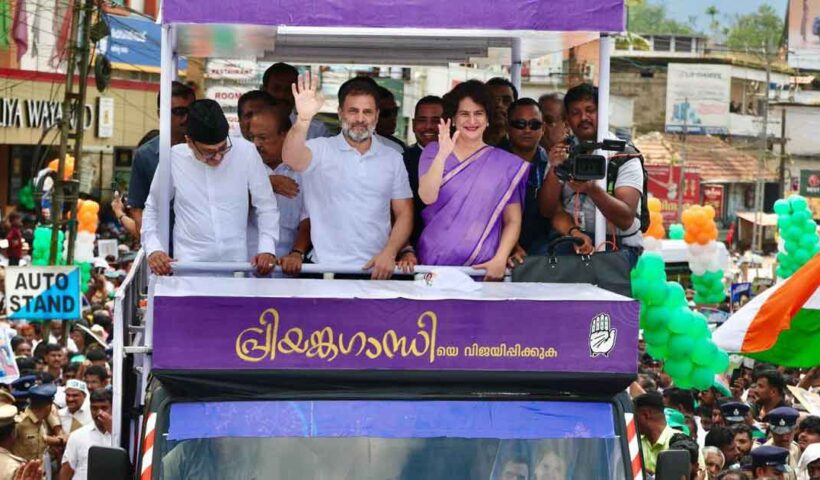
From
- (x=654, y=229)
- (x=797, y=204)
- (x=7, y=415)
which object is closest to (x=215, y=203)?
(x=7, y=415)

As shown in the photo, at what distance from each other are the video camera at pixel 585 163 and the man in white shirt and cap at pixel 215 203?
1.46 meters

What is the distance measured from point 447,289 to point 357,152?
54.5 inches

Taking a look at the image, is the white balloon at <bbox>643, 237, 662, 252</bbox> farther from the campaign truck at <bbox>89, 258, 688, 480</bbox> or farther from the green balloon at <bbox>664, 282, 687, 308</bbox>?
the campaign truck at <bbox>89, 258, 688, 480</bbox>

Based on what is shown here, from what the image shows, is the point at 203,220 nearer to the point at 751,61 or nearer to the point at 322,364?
the point at 322,364

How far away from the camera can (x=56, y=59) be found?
4106cm

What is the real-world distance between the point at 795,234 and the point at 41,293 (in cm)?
1461

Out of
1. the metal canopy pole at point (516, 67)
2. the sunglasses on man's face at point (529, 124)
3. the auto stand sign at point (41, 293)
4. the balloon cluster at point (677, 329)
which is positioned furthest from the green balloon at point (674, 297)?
the auto stand sign at point (41, 293)

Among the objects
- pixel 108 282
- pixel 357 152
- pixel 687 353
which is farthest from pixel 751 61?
pixel 357 152

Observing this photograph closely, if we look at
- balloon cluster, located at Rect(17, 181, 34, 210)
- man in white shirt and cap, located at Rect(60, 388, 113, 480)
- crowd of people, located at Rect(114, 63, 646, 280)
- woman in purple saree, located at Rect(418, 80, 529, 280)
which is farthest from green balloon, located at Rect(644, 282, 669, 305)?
balloon cluster, located at Rect(17, 181, 34, 210)

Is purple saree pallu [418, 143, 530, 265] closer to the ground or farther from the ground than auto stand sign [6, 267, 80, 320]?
farther from the ground

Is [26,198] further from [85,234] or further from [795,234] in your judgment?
[795,234]

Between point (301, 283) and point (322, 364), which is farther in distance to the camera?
point (301, 283)

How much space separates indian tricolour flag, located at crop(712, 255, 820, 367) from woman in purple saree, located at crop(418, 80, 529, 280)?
555 cm

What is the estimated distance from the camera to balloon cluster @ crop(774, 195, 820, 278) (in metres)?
28.1
